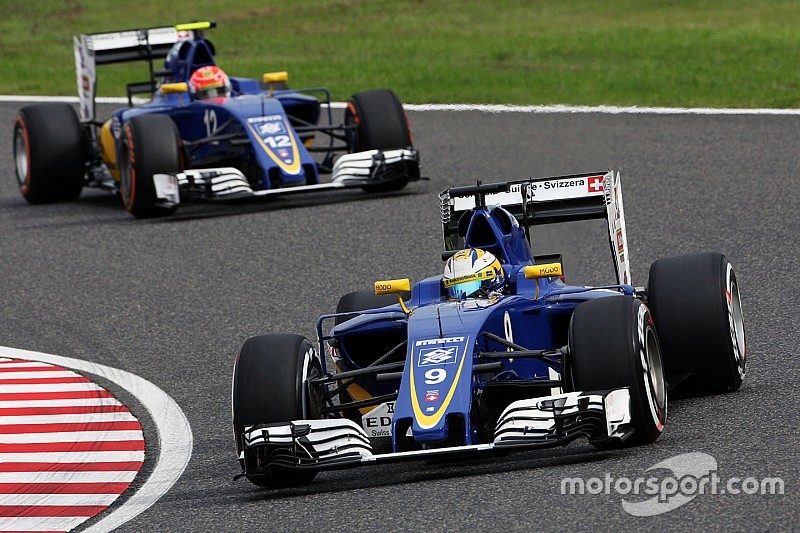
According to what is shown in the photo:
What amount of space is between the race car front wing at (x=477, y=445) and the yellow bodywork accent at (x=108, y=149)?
381 inches

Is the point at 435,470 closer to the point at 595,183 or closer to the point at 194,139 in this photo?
the point at 595,183

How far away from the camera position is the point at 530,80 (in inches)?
869

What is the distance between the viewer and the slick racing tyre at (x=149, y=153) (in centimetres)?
1520

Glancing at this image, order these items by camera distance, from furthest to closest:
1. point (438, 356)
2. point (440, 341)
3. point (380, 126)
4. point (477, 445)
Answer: point (380, 126) < point (440, 341) < point (438, 356) < point (477, 445)

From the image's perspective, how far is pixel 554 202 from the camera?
9477 mm

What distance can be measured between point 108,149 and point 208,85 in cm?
134

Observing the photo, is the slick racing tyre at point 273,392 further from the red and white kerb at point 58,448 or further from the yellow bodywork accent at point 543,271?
the yellow bodywork accent at point 543,271

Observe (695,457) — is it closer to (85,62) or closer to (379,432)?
(379,432)

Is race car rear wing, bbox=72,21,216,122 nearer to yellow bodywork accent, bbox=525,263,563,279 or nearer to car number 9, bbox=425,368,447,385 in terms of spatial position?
yellow bodywork accent, bbox=525,263,563,279

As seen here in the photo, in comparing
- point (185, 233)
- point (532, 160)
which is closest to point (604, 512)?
point (185, 233)

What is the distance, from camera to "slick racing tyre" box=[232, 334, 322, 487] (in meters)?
7.52

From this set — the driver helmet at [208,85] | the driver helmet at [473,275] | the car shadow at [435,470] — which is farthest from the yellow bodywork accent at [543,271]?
the driver helmet at [208,85]

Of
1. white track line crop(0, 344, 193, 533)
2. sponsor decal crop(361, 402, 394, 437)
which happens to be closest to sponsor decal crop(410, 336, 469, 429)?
sponsor decal crop(361, 402, 394, 437)

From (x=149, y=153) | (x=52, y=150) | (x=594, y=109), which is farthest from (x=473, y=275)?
(x=594, y=109)
